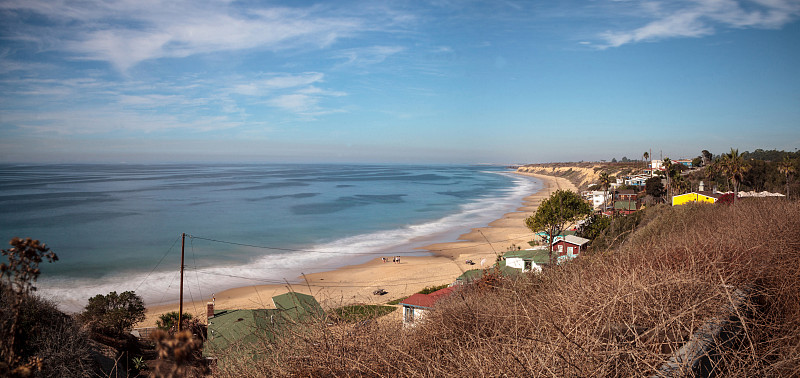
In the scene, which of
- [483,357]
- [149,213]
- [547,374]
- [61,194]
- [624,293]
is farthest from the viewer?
[61,194]

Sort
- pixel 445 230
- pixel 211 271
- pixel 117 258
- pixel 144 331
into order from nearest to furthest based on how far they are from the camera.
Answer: pixel 144 331 → pixel 211 271 → pixel 117 258 → pixel 445 230

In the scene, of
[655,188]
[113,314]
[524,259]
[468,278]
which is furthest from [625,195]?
[113,314]

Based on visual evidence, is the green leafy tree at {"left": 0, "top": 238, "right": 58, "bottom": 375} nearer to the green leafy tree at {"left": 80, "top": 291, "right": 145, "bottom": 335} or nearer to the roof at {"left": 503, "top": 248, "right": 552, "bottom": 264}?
the green leafy tree at {"left": 80, "top": 291, "right": 145, "bottom": 335}

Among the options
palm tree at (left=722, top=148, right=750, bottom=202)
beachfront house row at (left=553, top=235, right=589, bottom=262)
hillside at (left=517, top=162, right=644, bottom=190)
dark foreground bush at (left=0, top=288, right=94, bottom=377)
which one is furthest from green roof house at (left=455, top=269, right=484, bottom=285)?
hillside at (left=517, top=162, right=644, bottom=190)

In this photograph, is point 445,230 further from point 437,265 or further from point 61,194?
point 61,194

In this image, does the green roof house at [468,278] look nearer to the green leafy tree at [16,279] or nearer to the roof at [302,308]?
the roof at [302,308]

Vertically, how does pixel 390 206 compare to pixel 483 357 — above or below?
below

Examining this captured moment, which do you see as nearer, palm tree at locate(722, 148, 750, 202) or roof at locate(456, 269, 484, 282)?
roof at locate(456, 269, 484, 282)

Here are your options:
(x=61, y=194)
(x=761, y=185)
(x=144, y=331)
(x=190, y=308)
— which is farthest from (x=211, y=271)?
(x=61, y=194)
